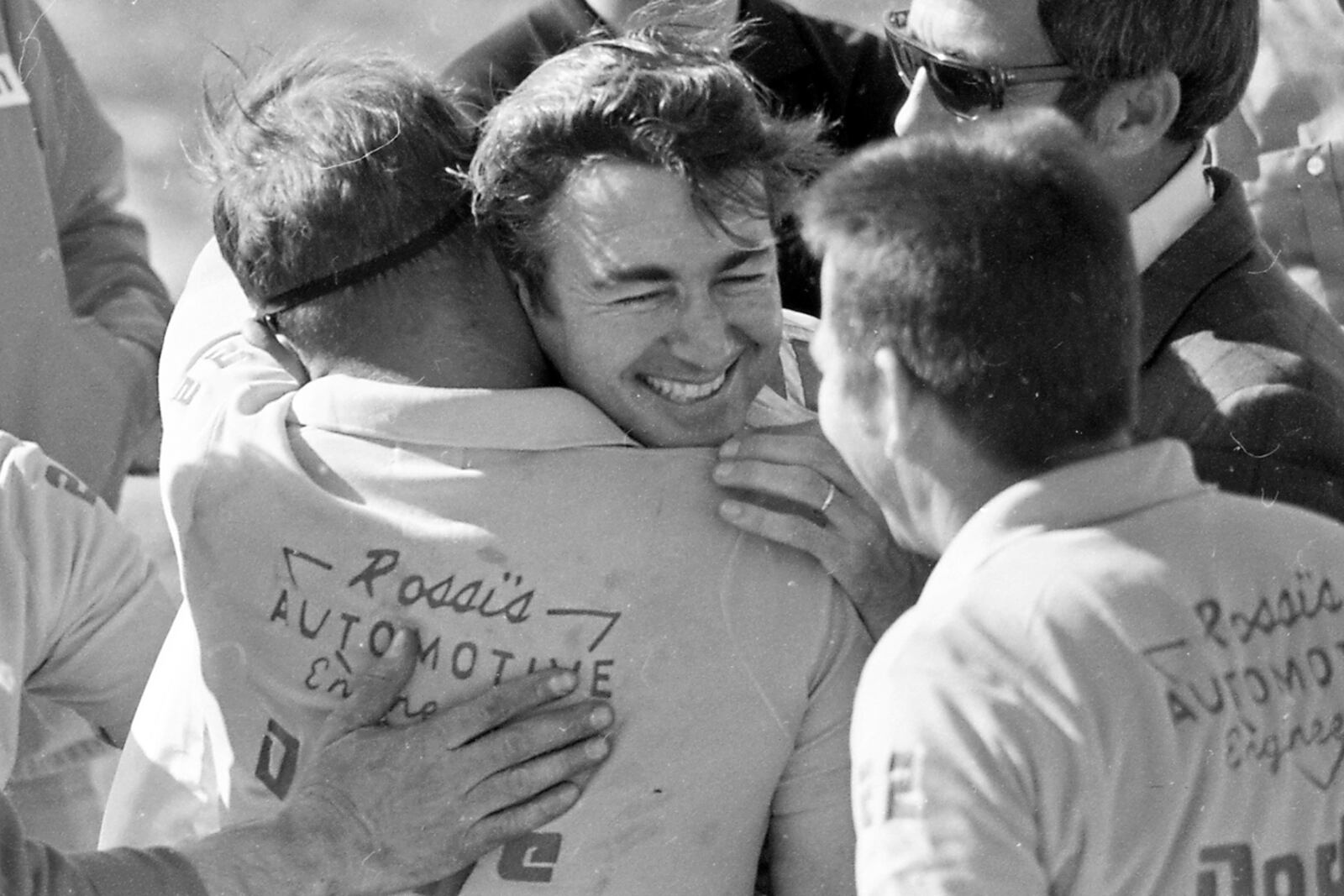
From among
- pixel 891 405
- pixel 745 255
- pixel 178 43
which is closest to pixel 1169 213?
pixel 745 255

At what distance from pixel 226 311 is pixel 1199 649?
1420mm

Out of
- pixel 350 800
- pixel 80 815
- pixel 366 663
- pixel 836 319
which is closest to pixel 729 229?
pixel 836 319

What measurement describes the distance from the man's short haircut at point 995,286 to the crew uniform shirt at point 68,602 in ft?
3.75

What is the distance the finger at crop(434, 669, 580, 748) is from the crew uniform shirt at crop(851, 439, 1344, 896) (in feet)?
1.36

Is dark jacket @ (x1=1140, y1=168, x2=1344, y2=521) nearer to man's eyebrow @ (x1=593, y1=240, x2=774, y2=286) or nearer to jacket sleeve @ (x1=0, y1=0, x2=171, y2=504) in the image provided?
man's eyebrow @ (x1=593, y1=240, x2=774, y2=286)

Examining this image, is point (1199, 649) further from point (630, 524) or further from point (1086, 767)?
point (630, 524)

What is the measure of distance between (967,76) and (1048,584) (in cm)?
107

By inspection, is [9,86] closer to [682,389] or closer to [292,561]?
[292,561]

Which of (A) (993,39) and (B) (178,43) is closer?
Result: (A) (993,39)

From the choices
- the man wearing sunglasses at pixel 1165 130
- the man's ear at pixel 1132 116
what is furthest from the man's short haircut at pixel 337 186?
the man's ear at pixel 1132 116

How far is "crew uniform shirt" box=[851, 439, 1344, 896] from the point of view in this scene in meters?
1.69

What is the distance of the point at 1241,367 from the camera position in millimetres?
2338

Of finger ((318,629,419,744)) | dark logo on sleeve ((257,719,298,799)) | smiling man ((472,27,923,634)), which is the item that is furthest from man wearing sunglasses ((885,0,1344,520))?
dark logo on sleeve ((257,719,298,799))

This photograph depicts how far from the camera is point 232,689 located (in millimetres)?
2238
